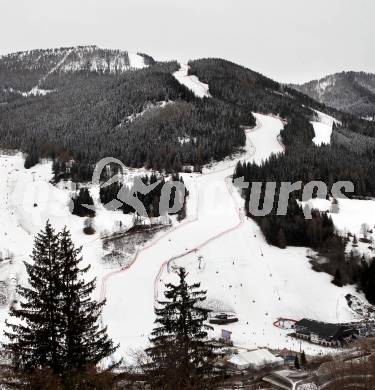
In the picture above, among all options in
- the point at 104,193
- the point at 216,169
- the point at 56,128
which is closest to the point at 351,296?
the point at 104,193

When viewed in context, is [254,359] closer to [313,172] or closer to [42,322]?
[42,322]

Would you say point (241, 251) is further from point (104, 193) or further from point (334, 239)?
point (104, 193)

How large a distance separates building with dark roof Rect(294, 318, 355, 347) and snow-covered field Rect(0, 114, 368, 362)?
5.15 ft

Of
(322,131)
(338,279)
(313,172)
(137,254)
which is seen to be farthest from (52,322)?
(322,131)

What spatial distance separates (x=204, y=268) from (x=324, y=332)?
19.2 meters

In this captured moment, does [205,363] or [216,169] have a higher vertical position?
[216,169]

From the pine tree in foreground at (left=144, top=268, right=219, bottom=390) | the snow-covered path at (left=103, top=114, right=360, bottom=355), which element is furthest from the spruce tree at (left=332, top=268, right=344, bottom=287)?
the pine tree in foreground at (left=144, top=268, right=219, bottom=390)

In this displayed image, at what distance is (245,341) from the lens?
51656mm

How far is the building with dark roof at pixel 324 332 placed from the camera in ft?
174

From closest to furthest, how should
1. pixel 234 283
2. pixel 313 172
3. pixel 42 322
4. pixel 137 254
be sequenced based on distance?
pixel 42 322 < pixel 234 283 < pixel 137 254 < pixel 313 172

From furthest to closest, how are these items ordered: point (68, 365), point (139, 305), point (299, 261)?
point (299, 261), point (139, 305), point (68, 365)

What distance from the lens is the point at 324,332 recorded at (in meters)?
53.8

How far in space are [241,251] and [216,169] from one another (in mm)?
54006

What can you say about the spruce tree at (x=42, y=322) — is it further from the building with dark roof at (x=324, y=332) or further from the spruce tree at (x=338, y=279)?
the spruce tree at (x=338, y=279)
